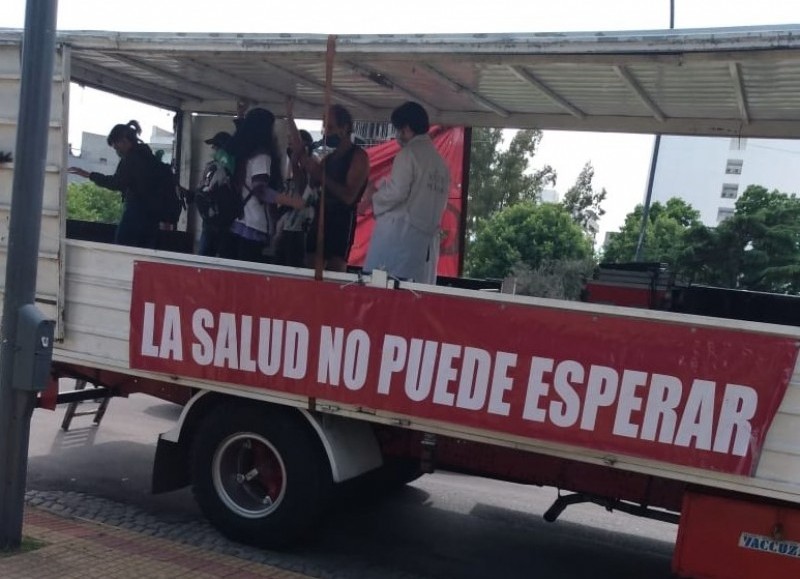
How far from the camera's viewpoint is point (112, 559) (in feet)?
13.8

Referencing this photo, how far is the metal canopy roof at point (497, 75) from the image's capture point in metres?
3.73

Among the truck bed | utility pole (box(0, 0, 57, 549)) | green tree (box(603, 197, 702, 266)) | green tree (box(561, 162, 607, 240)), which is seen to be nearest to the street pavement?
utility pole (box(0, 0, 57, 549))

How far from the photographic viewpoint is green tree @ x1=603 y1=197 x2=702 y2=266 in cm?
2039

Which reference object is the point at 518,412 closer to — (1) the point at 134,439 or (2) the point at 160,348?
(2) the point at 160,348

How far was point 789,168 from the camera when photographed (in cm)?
3944

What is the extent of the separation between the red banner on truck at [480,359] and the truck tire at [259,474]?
0.30 m

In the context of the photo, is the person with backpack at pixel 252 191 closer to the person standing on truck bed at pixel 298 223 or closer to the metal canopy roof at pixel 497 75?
the person standing on truck bed at pixel 298 223

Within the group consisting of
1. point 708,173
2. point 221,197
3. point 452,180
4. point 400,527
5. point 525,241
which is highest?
point 708,173

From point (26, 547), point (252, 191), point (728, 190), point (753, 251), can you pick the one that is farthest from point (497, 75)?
point (728, 190)

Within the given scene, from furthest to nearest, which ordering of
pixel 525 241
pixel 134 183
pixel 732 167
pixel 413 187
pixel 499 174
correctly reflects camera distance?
pixel 732 167 < pixel 499 174 < pixel 525 241 < pixel 134 183 < pixel 413 187

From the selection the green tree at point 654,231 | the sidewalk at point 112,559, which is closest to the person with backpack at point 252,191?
the sidewalk at point 112,559

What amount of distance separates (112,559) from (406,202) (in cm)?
272

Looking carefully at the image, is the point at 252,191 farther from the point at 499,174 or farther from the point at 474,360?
the point at 499,174

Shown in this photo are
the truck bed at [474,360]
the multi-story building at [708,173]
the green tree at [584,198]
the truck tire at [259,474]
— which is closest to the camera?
the truck bed at [474,360]
